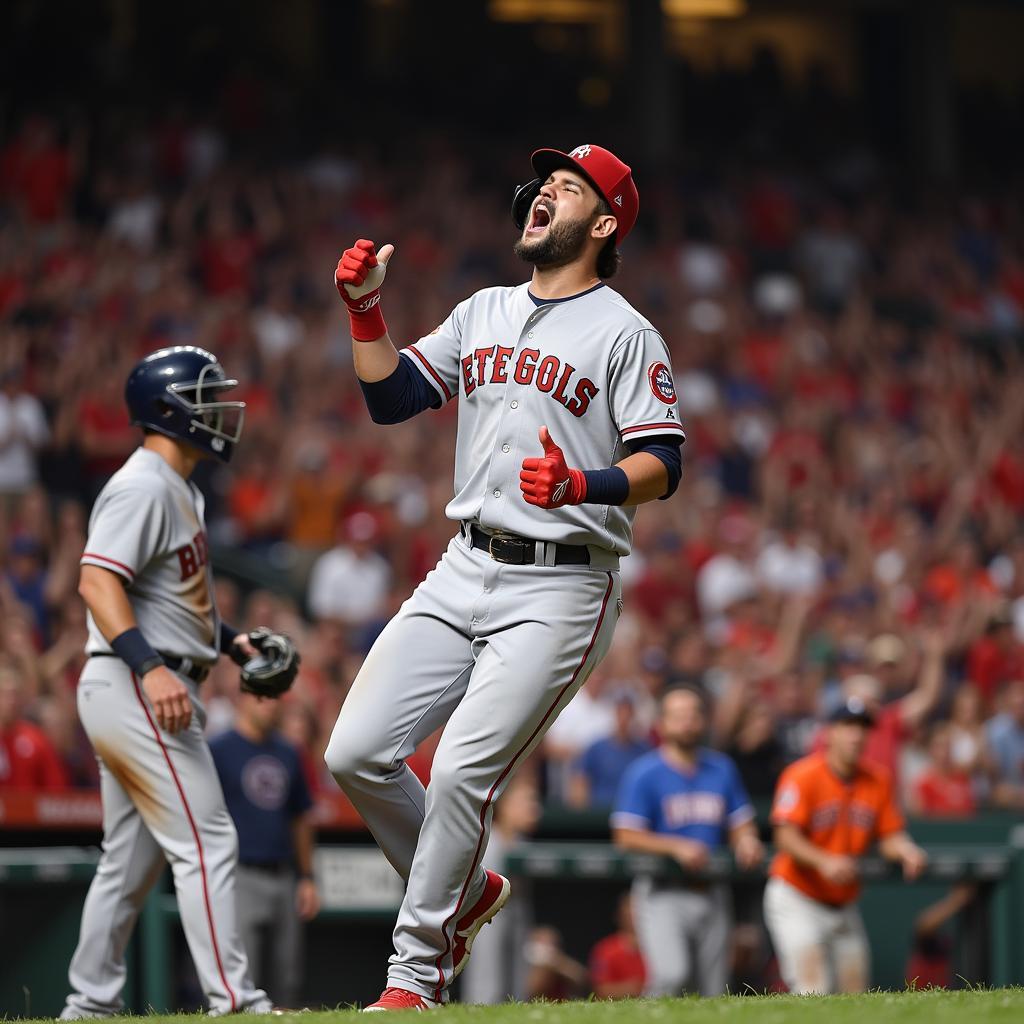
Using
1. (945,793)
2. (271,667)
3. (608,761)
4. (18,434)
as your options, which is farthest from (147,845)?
(18,434)

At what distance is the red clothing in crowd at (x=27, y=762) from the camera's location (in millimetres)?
9180

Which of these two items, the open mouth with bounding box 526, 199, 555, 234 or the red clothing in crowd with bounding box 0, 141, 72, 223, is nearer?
the open mouth with bounding box 526, 199, 555, 234

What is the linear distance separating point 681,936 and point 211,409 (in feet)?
14.5

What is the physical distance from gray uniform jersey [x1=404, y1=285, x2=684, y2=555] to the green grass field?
1.24 m

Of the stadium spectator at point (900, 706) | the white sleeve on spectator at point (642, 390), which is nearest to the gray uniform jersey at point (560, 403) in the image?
the white sleeve on spectator at point (642, 390)

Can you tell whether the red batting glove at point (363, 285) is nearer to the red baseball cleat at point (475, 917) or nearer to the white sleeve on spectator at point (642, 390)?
the white sleeve on spectator at point (642, 390)

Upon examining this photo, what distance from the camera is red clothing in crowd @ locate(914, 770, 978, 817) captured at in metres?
11.7

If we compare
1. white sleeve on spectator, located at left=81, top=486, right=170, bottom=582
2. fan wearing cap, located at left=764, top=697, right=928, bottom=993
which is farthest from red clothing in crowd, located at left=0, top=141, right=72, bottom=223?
white sleeve on spectator, located at left=81, top=486, right=170, bottom=582

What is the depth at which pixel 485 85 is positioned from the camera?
2258 cm

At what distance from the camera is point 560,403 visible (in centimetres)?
505

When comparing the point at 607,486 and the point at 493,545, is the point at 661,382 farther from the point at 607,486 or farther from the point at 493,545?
the point at 493,545

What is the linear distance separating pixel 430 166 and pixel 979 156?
9.54 metres

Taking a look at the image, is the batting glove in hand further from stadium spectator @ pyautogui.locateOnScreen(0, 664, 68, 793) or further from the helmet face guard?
stadium spectator @ pyautogui.locateOnScreen(0, 664, 68, 793)

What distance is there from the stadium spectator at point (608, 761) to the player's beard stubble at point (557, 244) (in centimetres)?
588
